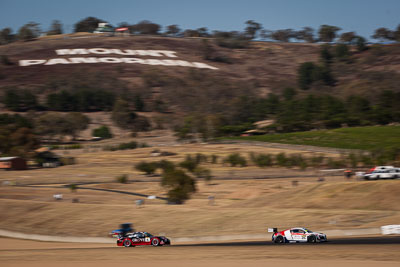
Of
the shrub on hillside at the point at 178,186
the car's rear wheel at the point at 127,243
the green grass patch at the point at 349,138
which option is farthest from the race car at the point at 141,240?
the green grass patch at the point at 349,138

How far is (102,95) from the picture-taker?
490ft

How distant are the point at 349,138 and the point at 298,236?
7296 cm

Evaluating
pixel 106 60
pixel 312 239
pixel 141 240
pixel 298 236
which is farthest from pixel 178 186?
pixel 106 60

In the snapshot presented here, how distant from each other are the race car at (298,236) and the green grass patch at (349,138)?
62273mm

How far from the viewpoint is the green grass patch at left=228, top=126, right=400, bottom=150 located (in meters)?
85.7

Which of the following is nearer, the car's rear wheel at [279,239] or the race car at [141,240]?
the car's rear wheel at [279,239]

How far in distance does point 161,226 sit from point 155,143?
73317 millimetres

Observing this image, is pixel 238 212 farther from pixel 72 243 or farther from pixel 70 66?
pixel 70 66

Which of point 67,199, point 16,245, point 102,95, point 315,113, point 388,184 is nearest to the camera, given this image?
point 16,245

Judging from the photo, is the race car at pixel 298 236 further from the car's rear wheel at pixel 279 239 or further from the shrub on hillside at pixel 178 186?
the shrub on hillside at pixel 178 186

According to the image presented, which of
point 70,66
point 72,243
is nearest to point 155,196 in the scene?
point 72,243

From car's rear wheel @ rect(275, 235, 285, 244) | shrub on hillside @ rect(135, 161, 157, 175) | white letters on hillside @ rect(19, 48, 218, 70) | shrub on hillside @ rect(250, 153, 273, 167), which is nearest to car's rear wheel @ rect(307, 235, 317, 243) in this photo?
car's rear wheel @ rect(275, 235, 285, 244)

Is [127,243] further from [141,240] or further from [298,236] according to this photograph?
[298,236]

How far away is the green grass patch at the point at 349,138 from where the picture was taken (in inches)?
3376
